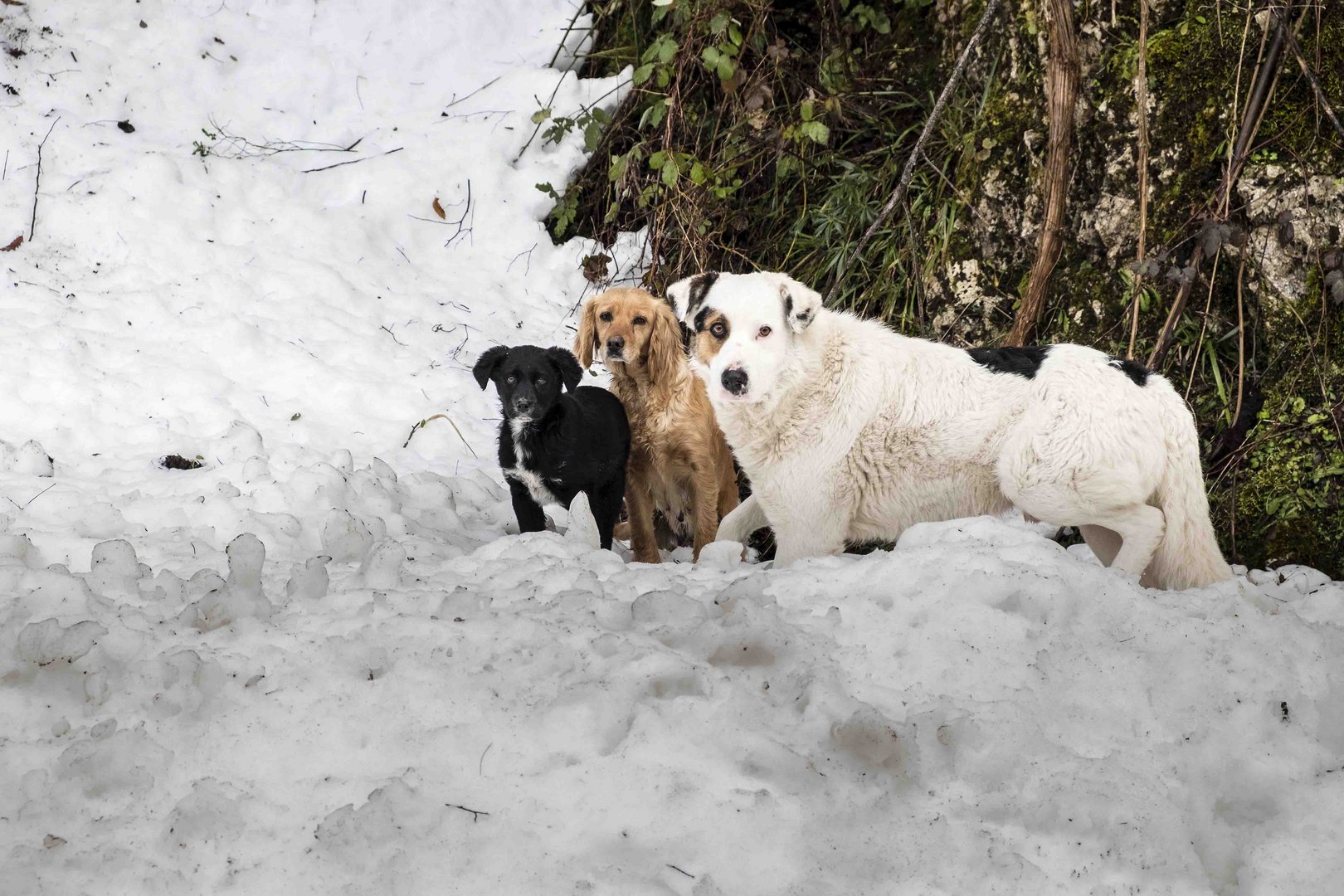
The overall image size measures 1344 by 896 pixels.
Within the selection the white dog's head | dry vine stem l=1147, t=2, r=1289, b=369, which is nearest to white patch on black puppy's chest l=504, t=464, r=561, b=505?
the white dog's head

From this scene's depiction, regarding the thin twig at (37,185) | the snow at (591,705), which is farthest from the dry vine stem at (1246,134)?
the thin twig at (37,185)

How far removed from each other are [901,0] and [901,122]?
85 centimetres

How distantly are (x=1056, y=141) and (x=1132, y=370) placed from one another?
2.06 metres

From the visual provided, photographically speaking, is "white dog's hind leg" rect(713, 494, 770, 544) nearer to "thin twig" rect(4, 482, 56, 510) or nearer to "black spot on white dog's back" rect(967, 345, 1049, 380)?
"black spot on white dog's back" rect(967, 345, 1049, 380)

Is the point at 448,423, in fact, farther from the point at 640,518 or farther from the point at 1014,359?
the point at 1014,359

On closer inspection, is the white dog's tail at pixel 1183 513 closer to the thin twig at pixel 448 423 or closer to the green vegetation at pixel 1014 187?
the green vegetation at pixel 1014 187

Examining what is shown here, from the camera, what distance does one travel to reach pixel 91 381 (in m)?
6.24

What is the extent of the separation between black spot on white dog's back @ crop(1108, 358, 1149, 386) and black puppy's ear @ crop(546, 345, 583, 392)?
2.57m

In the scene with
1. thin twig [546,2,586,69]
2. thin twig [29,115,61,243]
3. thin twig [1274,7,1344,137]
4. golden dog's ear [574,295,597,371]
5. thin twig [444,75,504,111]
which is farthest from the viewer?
thin twig [444,75,504,111]

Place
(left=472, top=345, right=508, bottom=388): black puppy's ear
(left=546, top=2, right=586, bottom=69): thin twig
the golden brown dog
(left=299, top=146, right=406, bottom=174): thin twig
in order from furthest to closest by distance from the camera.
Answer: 1. (left=546, top=2, right=586, bottom=69): thin twig
2. (left=299, top=146, right=406, bottom=174): thin twig
3. the golden brown dog
4. (left=472, top=345, right=508, bottom=388): black puppy's ear

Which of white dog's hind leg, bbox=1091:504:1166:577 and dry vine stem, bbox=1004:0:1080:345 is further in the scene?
dry vine stem, bbox=1004:0:1080:345

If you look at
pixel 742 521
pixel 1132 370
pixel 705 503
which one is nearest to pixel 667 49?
pixel 705 503

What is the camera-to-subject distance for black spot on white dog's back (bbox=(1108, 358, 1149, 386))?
171 inches

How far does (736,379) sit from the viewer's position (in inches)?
178
